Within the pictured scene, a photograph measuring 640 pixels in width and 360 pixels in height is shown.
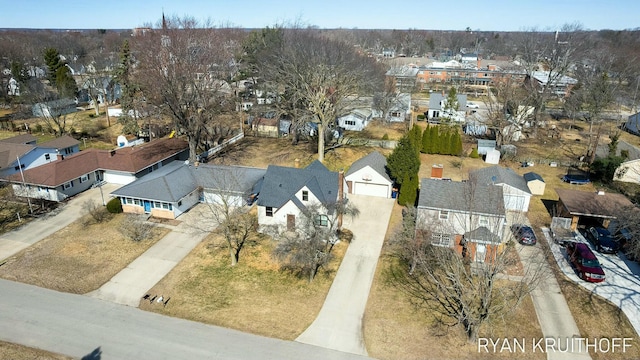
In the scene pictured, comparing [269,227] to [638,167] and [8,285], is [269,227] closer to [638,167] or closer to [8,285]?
[8,285]

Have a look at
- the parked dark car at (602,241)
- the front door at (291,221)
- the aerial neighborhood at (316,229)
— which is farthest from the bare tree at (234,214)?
the parked dark car at (602,241)

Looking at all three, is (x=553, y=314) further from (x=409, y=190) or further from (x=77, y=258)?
(x=77, y=258)

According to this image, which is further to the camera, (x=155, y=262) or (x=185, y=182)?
(x=185, y=182)

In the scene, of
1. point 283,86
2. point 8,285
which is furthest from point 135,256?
point 283,86

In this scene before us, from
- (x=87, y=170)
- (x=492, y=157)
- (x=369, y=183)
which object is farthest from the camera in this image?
(x=492, y=157)

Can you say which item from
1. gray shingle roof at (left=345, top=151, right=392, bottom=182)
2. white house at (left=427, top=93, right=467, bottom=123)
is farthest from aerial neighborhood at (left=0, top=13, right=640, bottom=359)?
white house at (left=427, top=93, right=467, bottom=123)

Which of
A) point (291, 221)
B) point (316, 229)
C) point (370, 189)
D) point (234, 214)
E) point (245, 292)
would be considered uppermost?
point (316, 229)

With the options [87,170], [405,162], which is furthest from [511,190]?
[87,170]
